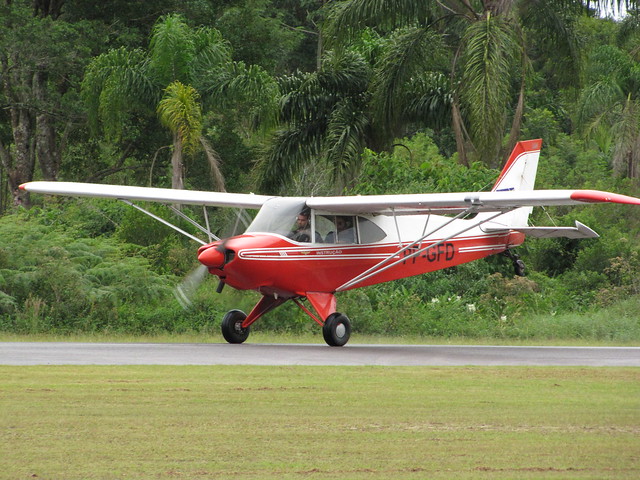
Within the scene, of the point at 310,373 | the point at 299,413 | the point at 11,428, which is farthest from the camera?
the point at 310,373

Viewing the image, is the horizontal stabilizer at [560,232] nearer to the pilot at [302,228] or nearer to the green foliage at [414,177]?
the pilot at [302,228]

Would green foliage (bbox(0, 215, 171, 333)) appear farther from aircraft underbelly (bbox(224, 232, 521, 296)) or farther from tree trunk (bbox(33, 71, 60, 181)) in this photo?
tree trunk (bbox(33, 71, 60, 181))

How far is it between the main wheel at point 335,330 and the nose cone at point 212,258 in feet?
7.84

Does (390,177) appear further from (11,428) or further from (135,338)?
(11,428)

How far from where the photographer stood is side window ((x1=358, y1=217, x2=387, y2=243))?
19.0 m

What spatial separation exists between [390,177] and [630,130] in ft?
53.2

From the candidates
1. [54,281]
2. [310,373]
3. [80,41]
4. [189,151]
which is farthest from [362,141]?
[310,373]

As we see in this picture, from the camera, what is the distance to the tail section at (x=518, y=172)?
22.3 m

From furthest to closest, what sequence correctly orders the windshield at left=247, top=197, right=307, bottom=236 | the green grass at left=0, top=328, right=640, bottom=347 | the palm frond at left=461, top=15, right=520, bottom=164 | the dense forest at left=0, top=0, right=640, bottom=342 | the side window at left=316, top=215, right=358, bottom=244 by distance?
the palm frond at left=461, top=15, right=520, bottom=164, the dense forest at left=0, top=0, right=640, bottom=342, the green grass at left=0, top=328, right=640, bottom=347, the side window at left=316, top=215, right=358, bottom=244, the windshield at left=247, top=197, right=307, bottom=236

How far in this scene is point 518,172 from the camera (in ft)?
73.6

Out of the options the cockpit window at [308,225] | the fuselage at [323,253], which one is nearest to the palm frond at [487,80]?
the fuselage at [323,253]

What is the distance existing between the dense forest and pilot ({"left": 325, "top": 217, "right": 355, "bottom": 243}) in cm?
206

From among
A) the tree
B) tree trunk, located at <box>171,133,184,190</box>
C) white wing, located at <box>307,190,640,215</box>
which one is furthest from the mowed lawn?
the tree

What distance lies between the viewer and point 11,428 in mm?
8523
